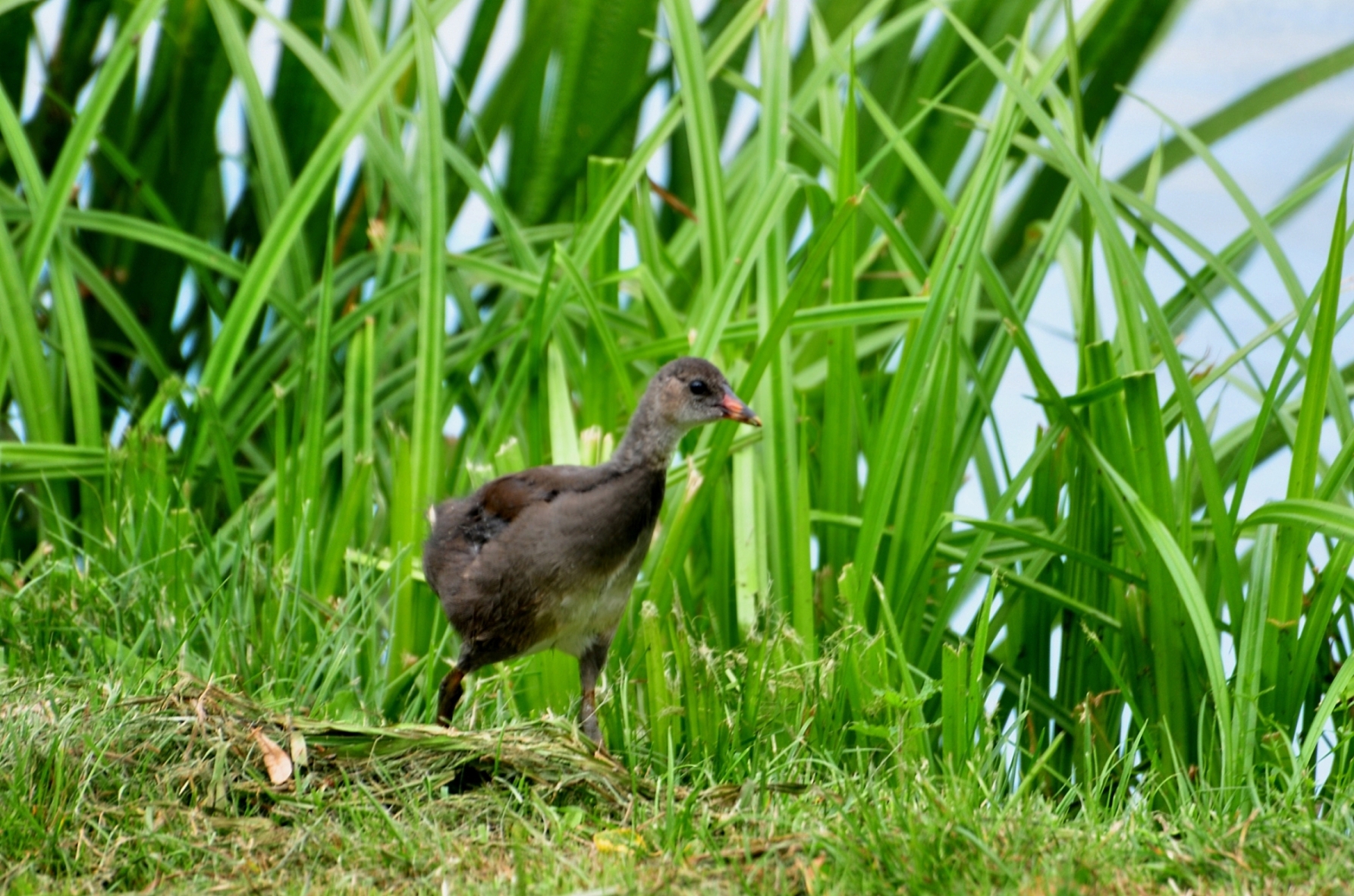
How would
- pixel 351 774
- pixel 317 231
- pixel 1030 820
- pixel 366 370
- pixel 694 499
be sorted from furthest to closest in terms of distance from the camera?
1. pixel 317 231
2. pixel 366 370
3. pixel 694 499
4. pixel 351 774
5. pixel 1030 820

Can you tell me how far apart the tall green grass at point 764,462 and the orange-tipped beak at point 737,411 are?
0.33 m

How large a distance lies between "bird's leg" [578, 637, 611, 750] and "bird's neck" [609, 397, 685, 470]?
1.29 feet

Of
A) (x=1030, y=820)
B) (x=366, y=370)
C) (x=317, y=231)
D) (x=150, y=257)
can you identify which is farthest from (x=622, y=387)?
(x=150, y=257)

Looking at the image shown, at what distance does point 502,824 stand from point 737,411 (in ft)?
3.28

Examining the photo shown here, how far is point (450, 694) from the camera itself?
3.08 m

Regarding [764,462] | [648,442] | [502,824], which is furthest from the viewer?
[764,462]

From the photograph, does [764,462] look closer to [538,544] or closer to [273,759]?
[538,544]

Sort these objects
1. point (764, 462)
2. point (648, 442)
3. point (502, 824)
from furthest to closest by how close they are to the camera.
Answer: point (764, 462) → point (648, 442) → point (502, 824)

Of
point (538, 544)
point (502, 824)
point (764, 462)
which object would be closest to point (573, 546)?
point (538, 544)

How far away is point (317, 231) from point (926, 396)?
321cm

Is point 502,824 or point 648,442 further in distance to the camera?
point 648,442

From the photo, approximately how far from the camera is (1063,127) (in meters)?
3.80

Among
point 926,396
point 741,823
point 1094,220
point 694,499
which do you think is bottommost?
point 741,823

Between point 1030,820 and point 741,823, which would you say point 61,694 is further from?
point 1030,820
